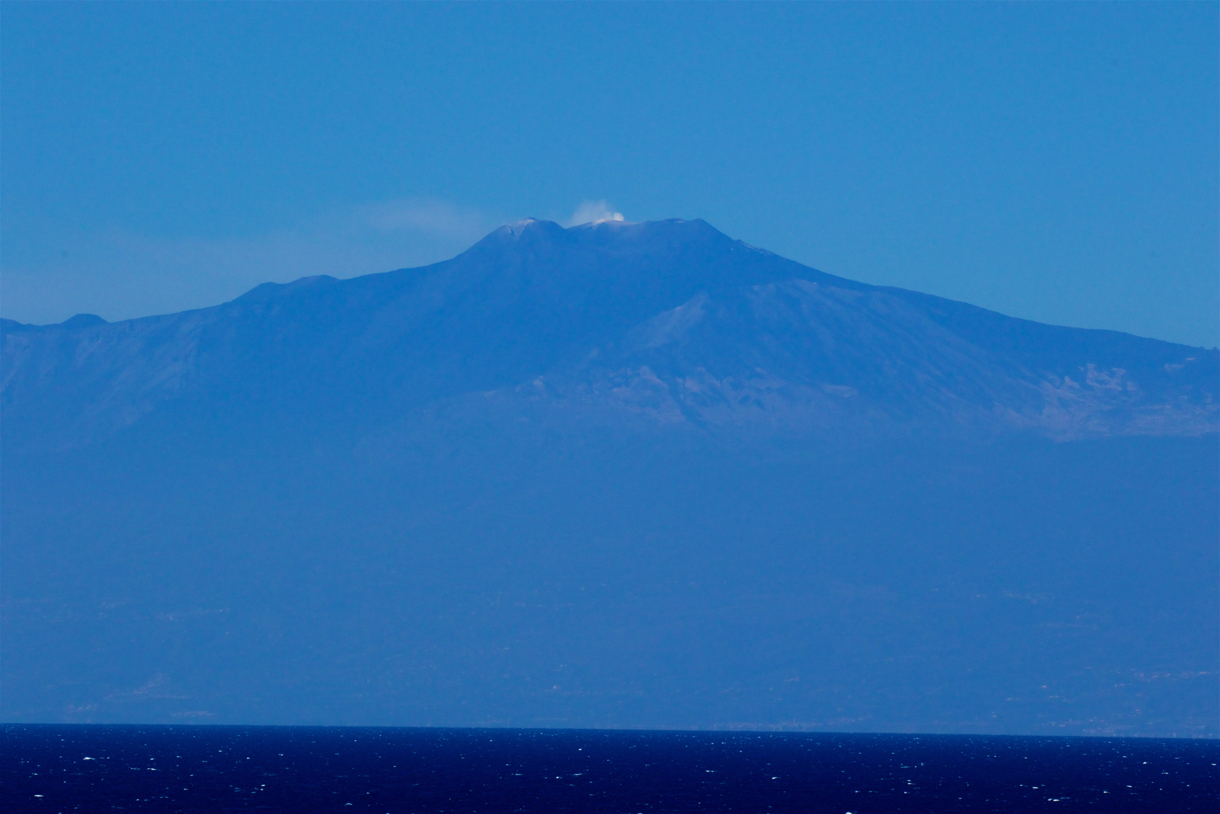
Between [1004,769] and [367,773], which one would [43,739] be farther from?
[1004,769]

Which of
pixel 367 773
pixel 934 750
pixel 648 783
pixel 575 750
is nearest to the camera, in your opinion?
pixel 648 783

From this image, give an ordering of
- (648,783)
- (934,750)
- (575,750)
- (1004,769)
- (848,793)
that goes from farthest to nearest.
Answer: (934,750)
(575,750)
(1004,769)
(648,783)
(848,793)

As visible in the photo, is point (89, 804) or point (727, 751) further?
point (727, 751)

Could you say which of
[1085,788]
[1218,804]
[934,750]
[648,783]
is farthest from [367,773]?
[934,750]

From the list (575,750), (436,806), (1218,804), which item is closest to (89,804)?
(436,806)

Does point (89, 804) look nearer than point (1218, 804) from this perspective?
Yes

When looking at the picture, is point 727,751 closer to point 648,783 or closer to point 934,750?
point 934,750
